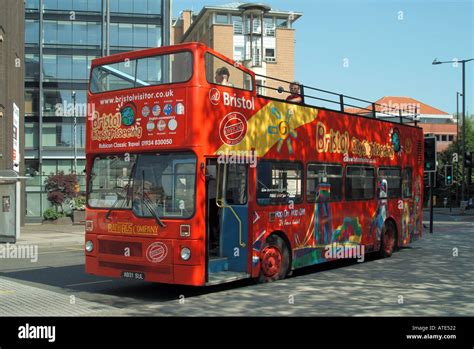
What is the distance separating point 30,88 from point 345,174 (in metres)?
46.1

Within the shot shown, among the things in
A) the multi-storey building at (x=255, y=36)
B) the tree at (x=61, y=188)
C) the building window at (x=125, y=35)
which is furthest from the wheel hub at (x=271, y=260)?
the multi-storey building at (x=255, y=36)

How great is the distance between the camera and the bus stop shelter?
75.7 feet

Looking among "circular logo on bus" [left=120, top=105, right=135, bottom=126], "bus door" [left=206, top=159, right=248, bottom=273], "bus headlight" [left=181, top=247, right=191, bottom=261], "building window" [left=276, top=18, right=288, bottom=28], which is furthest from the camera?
"building window" [left=276, top=18, right=288, bottom=28]

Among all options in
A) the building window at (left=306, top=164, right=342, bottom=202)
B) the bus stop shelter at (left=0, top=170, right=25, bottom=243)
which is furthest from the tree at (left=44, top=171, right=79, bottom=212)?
the building window at (left=306, top=164, right=342, bottom=202)

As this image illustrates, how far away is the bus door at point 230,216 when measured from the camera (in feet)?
33.8

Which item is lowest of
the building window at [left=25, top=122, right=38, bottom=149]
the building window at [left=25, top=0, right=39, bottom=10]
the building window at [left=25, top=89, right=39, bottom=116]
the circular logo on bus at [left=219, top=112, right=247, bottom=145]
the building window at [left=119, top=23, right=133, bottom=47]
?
the circular logo on bus at [left=219, top=112, right=247, bottom=145]

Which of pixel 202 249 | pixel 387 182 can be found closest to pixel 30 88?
pixel 387 182

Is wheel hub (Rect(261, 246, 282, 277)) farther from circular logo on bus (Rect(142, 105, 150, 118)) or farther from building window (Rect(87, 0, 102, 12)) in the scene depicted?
building window (Rect(87, 0, 102, 12))

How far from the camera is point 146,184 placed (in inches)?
387

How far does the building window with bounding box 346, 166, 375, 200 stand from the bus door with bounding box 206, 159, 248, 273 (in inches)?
153

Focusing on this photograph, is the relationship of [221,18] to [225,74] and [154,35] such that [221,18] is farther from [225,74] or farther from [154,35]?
[225,74]

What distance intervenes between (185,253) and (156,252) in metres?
0.55
